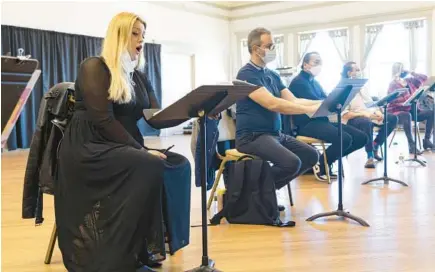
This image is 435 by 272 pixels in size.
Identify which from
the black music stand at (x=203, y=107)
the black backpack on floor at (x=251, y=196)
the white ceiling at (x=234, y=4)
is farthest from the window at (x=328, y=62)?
the black music stand at (x=203, y=107)

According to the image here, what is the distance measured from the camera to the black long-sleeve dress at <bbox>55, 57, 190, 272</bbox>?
6.63 feet

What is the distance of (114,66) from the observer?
2.11m

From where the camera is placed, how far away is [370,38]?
11117 millimetres

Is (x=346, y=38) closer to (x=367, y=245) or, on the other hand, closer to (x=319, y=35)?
Answer: (x=319, y=35)

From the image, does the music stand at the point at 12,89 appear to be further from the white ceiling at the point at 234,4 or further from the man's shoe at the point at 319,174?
Answer: the white ceiling at the point at 234,4

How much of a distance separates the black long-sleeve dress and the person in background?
197 inches

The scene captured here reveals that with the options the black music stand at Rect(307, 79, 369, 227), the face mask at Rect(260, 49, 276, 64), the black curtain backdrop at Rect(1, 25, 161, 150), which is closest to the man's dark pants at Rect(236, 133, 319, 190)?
the black music stand at Rect(307, 79, 369, 227)

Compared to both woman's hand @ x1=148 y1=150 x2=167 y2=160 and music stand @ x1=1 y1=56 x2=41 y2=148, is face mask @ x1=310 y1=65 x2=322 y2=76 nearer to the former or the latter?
woman's hand @ x1=148 y1=150 x2=167 y2=160

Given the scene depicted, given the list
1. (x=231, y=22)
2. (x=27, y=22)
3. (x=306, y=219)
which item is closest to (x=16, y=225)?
(x=306, y=219)

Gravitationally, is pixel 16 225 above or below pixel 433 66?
below

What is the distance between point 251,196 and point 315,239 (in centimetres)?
54

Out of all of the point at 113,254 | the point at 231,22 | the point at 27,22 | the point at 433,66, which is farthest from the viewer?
the point at 231,22

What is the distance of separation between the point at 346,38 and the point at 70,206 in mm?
10376

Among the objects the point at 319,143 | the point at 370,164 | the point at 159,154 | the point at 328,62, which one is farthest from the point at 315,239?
the point at 328,62
